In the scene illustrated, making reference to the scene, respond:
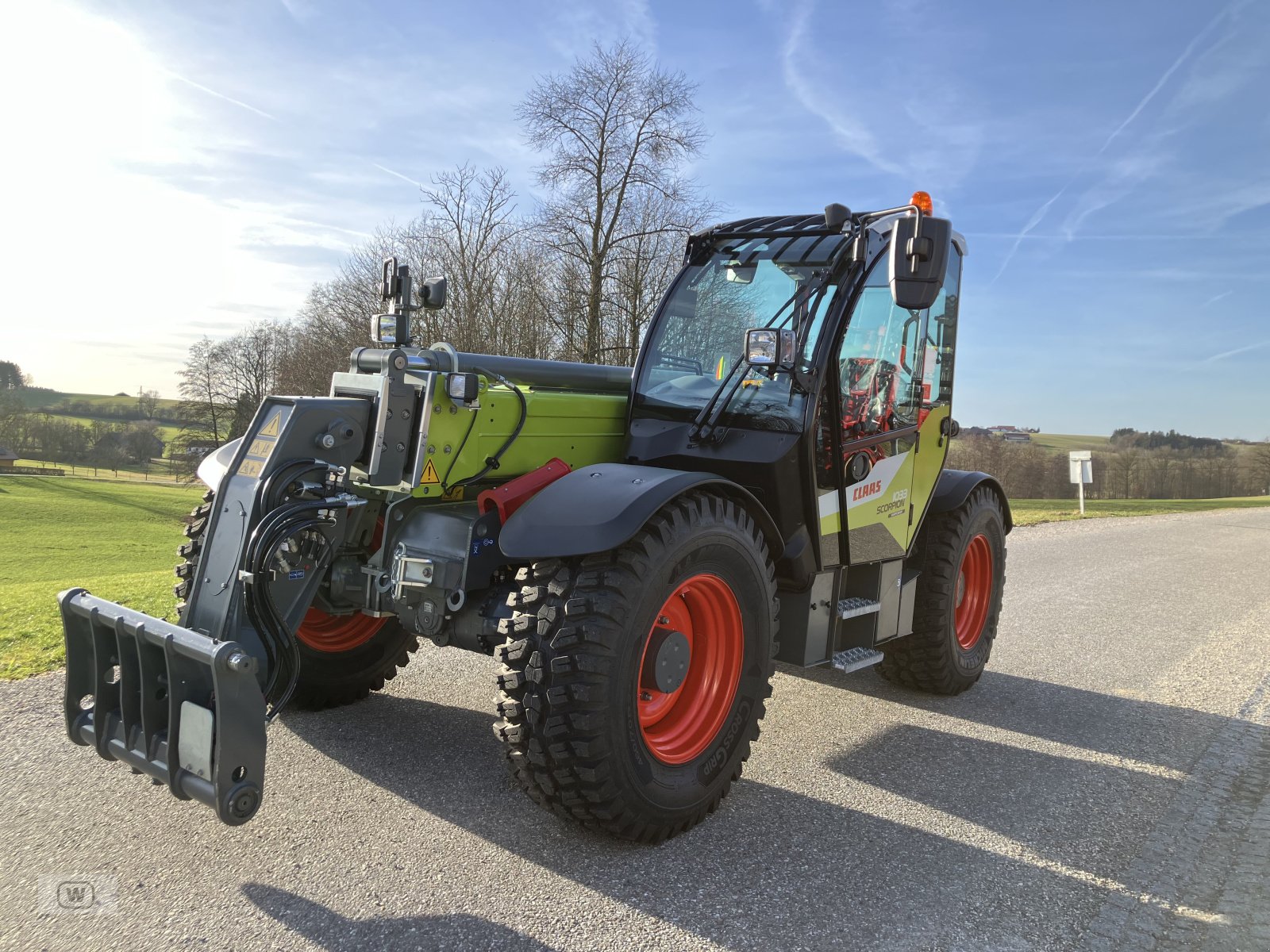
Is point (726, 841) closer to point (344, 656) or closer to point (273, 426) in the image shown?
point (344, 656)

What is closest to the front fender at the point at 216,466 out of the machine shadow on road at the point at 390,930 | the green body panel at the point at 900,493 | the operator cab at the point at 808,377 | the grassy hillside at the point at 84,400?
the machine shadow on road at the point at 390,930

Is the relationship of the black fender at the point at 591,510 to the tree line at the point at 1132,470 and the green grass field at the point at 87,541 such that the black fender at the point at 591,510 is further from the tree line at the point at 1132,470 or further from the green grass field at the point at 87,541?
the tree line at the point at 1132,470

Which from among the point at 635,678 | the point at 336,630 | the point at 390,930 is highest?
the point at 635,678

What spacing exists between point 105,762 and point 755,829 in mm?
2678

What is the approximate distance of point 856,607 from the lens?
437 centimetres

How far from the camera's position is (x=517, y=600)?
10.1 feet

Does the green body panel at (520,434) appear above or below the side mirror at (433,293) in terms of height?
below

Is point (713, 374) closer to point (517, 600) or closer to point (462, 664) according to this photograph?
point (517, 600)

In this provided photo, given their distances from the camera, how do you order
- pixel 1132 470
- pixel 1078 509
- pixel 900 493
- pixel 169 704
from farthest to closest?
pixel 1132 470 → pixel 1078 509 → pixel 900 493 → pixel 169 704

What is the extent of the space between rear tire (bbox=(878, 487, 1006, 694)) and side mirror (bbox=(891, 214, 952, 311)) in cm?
206

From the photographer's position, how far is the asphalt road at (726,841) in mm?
2660

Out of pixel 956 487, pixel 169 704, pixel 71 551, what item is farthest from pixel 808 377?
pixel 71 551

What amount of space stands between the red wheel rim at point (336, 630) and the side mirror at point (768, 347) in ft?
7.10

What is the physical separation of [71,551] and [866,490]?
3040 centimetres
